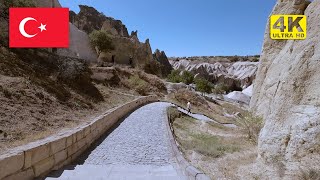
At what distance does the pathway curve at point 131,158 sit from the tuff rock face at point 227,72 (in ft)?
221

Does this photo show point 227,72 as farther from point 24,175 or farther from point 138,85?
point 24,175

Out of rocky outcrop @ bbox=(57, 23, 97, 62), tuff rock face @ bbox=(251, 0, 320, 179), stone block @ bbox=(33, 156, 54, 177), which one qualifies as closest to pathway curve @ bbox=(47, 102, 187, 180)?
stone block @ bbox=(33, 156, 54, 177)

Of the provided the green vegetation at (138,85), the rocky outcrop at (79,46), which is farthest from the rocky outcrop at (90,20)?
the green vegetation at (138,85)

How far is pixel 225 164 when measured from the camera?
8.40 meters

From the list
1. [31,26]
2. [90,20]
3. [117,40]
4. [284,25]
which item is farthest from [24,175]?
[90,20]

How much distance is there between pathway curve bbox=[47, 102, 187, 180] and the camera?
5.71 m

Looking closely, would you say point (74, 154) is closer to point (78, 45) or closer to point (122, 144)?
point (122, 144)

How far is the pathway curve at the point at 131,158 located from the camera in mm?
5713

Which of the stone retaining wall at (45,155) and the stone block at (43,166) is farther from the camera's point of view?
the stone block at (43,166)

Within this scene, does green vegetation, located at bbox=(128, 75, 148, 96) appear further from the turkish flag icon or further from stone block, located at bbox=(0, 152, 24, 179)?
stone block, located at bbox=(0, 152, 24, 179)

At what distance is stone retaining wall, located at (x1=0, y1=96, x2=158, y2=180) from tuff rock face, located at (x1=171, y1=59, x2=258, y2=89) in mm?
70333

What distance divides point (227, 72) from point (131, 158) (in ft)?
273

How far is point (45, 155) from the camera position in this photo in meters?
5.65

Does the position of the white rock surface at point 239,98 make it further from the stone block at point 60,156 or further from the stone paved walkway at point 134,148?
the stone block at point 60,156
